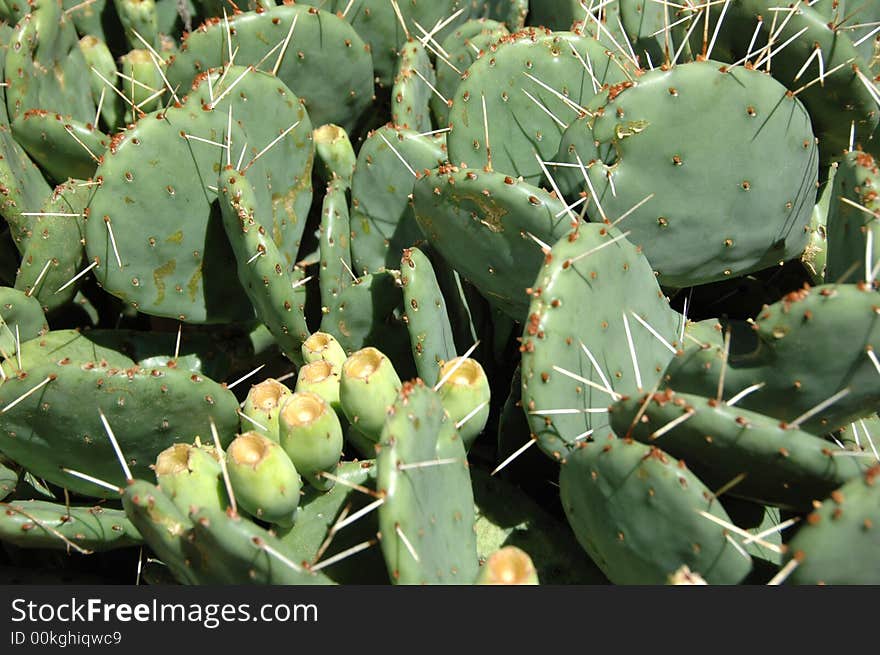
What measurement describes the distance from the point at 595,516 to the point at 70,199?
1368 millimetres

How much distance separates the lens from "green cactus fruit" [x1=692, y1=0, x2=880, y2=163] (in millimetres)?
1897

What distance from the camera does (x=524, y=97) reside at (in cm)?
208

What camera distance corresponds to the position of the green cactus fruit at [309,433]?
1.58 metres

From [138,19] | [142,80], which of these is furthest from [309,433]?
[138,19]

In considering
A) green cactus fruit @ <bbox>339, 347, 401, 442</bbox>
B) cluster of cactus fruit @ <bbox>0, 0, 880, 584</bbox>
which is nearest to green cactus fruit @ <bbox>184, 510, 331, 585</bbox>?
cluster of cactus fruit @ <bbox>0, 0, 880, 584</bbox>

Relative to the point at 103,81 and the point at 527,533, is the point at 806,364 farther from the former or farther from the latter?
the point at 103,81

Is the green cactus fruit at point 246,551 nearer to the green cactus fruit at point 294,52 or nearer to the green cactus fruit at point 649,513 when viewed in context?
the green cactus fruit at point 649,513

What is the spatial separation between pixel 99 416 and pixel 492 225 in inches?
32.4

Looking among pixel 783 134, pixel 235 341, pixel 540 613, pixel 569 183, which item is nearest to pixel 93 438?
pixel 235 341

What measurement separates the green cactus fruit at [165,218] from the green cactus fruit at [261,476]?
673 mm

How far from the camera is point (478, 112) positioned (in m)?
2.06

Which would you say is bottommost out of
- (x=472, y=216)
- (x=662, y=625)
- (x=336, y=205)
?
(x=662, y=625)

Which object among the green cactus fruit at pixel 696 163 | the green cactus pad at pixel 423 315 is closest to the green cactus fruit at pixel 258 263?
the green cactus pad at pixel 423 315

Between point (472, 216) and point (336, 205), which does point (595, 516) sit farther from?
point (336, 205)
